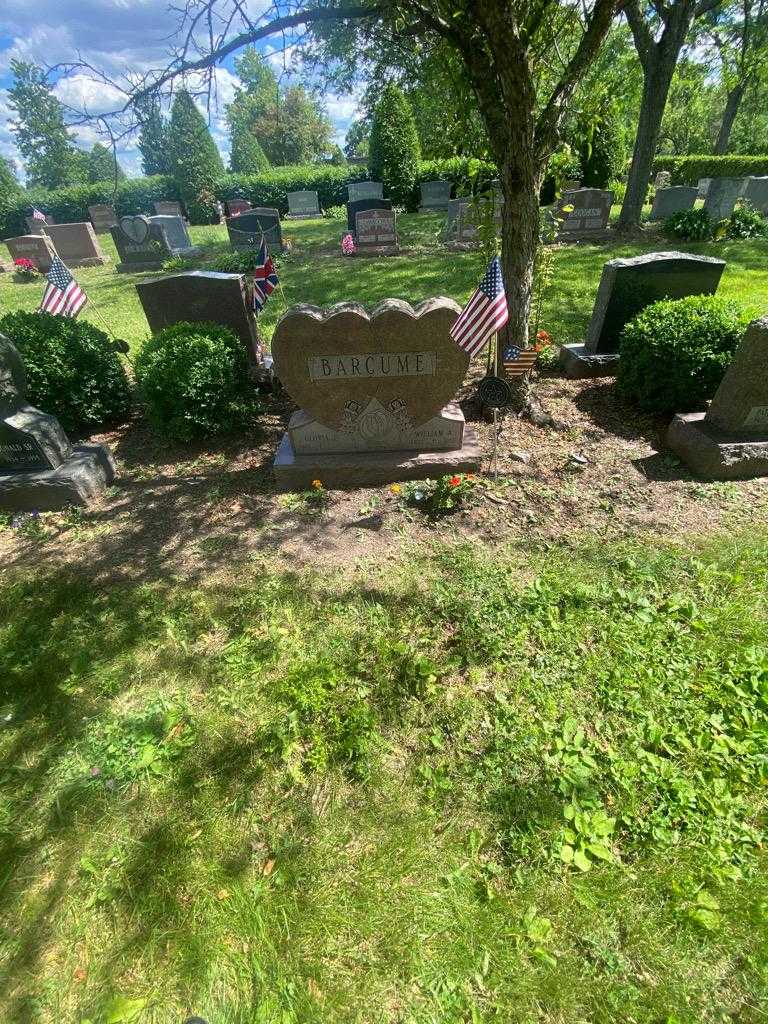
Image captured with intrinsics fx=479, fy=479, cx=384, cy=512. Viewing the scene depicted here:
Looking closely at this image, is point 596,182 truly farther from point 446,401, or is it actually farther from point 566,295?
point 446,401

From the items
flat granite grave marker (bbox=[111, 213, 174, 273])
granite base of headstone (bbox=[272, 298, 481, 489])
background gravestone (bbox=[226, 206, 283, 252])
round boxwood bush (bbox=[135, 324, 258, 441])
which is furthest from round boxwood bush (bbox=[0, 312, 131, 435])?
flat granite grave marker (bbox=[111, 213, 174, 273])

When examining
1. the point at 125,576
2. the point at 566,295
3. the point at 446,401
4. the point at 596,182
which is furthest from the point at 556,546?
the point at 596,182

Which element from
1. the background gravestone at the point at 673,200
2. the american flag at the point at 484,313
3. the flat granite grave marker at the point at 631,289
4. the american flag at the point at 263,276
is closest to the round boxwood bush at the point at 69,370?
the american flag at the point at 263,276

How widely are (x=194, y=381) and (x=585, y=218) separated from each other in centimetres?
1363

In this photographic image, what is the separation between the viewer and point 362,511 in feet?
15.7

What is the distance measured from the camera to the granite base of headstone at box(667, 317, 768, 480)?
4.51 metres

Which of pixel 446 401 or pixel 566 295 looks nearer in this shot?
pixel 446 401

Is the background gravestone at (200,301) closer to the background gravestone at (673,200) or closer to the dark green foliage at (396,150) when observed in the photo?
the background gravestone at (673,200)

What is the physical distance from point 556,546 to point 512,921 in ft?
8.88

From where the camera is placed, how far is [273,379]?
6.77 m

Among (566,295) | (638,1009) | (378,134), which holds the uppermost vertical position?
(378,134)

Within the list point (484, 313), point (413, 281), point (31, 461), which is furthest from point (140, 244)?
point (484, 313)

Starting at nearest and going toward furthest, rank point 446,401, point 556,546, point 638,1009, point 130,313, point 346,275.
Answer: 1. point 638,1009
2. point 556,546
3. point 446,401
4. point 130,313
5. point 346,275

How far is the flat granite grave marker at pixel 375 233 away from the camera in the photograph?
14633 mm
